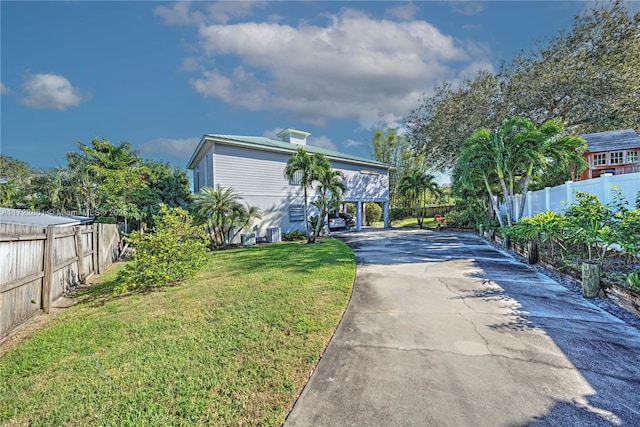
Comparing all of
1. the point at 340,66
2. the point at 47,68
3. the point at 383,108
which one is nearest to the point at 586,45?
the point at 340,66

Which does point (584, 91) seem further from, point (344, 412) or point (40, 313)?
point (40, 313)

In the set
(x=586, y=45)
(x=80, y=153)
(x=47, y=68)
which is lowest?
(x=80, y=153)

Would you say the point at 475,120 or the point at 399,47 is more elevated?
the point at 399,47

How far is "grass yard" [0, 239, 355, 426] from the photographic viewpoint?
2.39 meters

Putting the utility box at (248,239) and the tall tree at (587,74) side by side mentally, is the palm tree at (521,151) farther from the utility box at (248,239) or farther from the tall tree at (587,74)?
the utility box at (248,239)

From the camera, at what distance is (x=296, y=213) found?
16.6 metres

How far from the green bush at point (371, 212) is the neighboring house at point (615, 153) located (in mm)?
13883

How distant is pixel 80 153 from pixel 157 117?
5.72 meters

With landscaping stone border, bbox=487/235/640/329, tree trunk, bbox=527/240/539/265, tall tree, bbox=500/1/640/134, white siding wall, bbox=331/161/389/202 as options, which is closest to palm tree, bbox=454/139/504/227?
tree trunk, bbox=527/240/539/265

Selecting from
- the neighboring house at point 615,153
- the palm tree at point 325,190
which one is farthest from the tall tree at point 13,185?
the neighboring house at point 615,153

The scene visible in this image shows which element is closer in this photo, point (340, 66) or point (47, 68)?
point (47, 68)

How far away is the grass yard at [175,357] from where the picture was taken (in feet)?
7.83

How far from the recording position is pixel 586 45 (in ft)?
45.0

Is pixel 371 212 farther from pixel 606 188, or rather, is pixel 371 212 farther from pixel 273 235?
pixel 606 188
